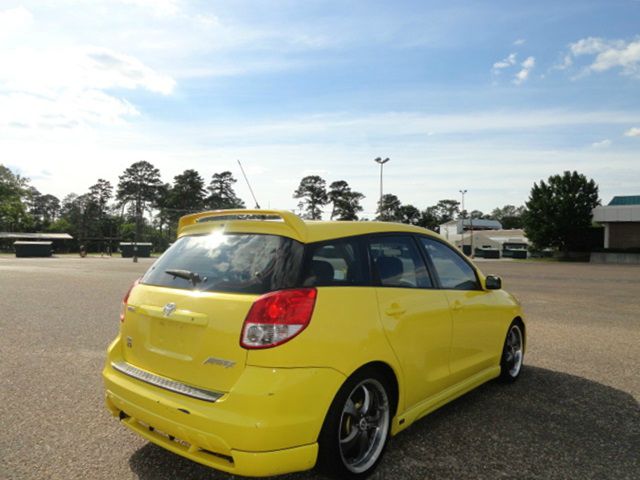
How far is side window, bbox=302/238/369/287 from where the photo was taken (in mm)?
2775

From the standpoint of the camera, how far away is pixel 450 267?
4.05 metres

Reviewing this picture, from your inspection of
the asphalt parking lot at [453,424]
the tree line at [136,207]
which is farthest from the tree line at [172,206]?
the asphalt parking lot at [453,424]

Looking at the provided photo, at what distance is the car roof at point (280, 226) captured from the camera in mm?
2897

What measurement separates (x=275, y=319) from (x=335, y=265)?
1.84ft

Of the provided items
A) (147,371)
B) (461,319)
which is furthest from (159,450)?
(461,319)

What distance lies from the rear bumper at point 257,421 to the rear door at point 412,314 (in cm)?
65

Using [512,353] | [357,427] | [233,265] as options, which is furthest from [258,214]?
[512,353]

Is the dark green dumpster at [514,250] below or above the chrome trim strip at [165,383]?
below

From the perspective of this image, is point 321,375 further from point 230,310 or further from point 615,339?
point 615,339

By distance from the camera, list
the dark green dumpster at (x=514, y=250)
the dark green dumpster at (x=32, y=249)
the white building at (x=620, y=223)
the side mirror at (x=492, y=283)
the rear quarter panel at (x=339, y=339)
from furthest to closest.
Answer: the dark green dumpster at (x=514, y=250), the white building at (x=620, y=223), the dark green dumpster at (x=32, y=249), the side mirror at (x=492, y=283), the rear quarter panel at (x=339, y=339)

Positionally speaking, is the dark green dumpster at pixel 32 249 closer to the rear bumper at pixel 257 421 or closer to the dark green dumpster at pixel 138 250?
the dark green dumpster at pixel 138 250

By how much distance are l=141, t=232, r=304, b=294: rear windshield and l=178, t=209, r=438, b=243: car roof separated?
55 mm

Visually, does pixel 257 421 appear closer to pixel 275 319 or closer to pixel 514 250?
pixel 275 319

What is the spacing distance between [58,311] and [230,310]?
836cm
